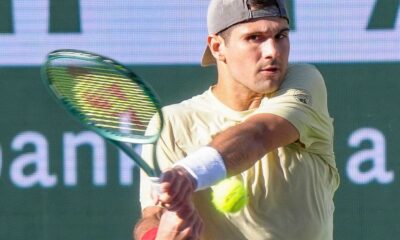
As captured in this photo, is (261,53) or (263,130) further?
(261,53)

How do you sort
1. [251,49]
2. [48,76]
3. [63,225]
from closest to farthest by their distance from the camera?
1. [48,76]
2. [251,49]
3. [63,225]

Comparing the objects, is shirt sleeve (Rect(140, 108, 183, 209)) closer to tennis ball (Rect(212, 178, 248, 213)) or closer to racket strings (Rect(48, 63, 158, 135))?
racket strings (Rect(48, 63, 158, 135))

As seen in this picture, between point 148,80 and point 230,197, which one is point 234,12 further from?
point 148,80

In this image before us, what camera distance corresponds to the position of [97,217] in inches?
201

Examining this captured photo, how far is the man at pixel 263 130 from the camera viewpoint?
10.1ft

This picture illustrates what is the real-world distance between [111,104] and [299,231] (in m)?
0.59

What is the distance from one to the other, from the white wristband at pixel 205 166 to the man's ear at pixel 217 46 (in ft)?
1.73

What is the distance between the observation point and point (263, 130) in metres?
2.96

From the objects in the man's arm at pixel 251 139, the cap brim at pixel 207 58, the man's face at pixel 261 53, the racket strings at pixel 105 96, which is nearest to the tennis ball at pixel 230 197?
the man's arm at pixel 251 139

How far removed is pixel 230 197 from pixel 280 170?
0.97ft

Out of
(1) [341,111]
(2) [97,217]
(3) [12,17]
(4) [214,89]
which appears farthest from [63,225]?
(4) [214,89]

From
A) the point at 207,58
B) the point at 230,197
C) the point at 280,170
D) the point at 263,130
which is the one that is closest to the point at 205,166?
the point at 230,197

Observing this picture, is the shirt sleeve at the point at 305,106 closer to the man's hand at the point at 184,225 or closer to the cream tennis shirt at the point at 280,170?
the cream tennis shirt at the point at 280,170

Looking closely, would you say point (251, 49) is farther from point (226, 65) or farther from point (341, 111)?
point (341, 111)
